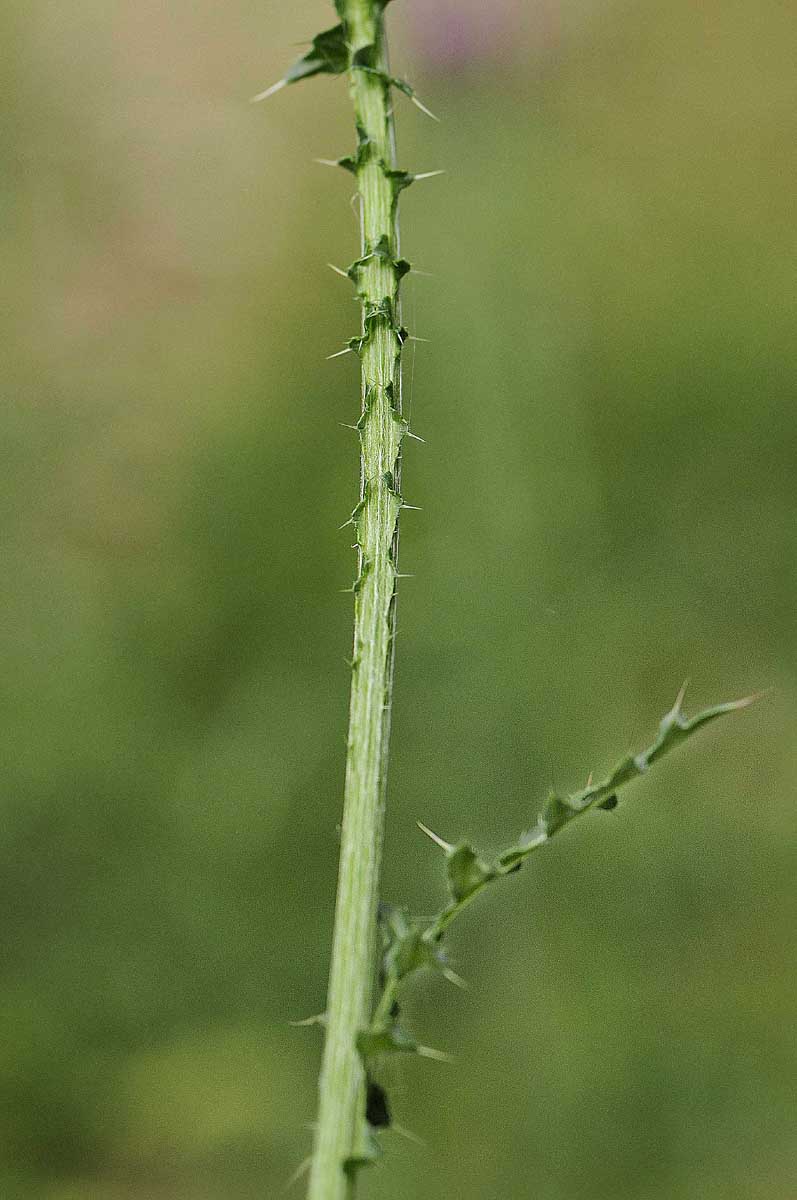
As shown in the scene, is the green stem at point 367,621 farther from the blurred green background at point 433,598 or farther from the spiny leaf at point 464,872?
the blurred green background at point 433,598

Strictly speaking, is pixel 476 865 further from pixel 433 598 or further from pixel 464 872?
pixel 433 598

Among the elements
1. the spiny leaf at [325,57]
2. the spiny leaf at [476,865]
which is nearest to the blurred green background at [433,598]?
the spiny leaf at [476,865]

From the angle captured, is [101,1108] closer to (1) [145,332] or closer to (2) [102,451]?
(2) [102,451]

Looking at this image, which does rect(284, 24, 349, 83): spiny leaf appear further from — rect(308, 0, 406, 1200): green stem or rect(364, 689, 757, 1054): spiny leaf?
rect(364, 689, 757, 1054): spiny leaf

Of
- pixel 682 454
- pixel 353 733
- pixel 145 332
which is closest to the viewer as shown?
pixel 353 733

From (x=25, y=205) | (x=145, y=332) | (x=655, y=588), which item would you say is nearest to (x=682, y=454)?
(x=655, y=588)

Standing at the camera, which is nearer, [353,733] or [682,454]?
[353,733]
